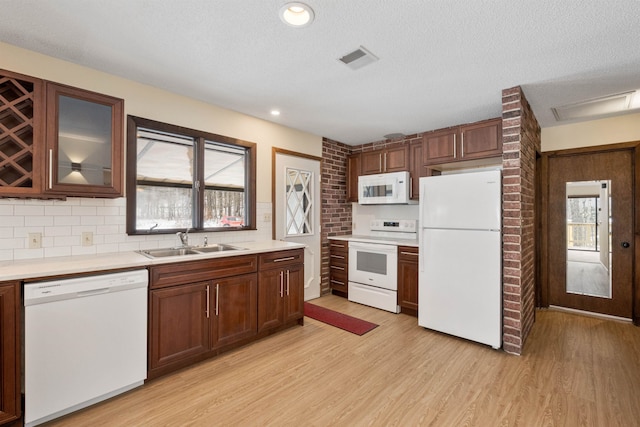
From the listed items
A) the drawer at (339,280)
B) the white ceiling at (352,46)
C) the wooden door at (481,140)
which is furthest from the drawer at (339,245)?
the white ceiling at (352,46)

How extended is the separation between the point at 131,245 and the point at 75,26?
65.7 inches

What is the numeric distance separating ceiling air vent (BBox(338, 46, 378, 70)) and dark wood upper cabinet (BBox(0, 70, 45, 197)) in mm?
2118

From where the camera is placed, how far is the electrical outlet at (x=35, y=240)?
2176 millimetres

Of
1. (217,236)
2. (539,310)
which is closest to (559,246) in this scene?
(539,310)

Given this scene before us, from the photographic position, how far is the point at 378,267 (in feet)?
13.0

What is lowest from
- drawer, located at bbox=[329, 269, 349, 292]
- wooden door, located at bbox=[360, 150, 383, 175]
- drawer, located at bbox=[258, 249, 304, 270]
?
drawer, located at bbox=[329, 269, 349, 292]

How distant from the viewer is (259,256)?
9.58 ft

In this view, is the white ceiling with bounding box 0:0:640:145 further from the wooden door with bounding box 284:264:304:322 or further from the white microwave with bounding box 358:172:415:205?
the wooden door with bounding box 284:264:304:322

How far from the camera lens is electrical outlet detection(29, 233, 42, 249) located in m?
2.18

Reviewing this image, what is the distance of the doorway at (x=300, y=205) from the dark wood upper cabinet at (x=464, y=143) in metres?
1.60

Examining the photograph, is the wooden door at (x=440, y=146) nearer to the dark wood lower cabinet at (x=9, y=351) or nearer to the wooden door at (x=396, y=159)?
the wooden door at (x=396, y=159)

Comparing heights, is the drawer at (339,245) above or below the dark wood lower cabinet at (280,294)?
above

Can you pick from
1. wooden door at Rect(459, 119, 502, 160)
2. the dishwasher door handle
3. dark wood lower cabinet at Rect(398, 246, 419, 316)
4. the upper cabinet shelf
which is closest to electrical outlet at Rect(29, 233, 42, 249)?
the upper cabinet shelf

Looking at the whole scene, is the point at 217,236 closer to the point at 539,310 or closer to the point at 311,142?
the point at 311,142
